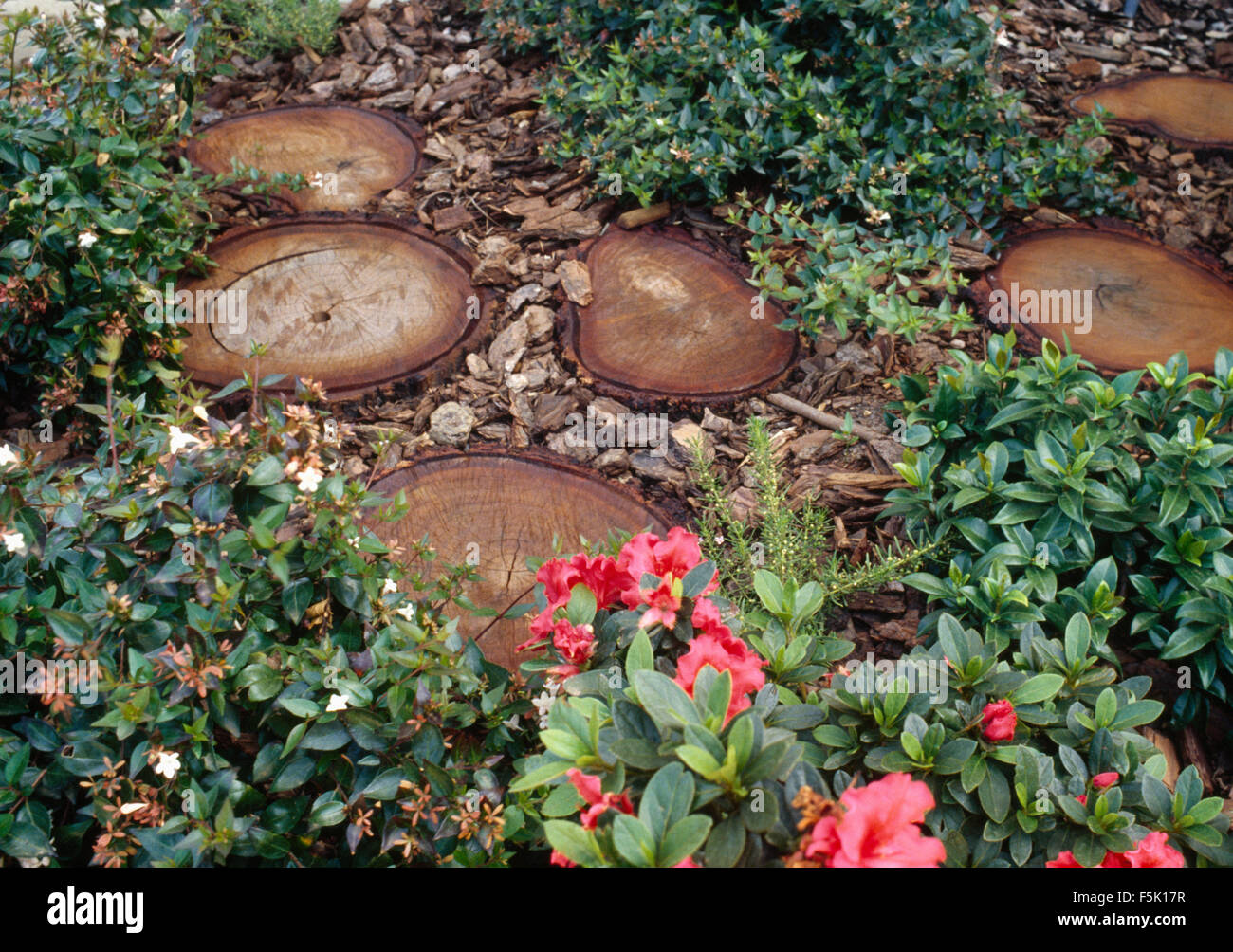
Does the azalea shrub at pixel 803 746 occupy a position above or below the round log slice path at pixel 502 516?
above

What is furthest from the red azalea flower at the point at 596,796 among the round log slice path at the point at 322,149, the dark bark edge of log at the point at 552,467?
the round log slice path at the point at 322,149

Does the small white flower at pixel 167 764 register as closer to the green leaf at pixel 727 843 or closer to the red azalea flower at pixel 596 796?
the red azalea flower at pixel 596 796

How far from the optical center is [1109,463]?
1987mm

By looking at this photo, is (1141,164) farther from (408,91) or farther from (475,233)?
(408,91)

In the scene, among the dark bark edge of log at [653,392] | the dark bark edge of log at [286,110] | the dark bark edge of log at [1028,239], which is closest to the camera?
the dark bark edge of log at [653,392]

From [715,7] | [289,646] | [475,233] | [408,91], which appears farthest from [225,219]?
[289,646]

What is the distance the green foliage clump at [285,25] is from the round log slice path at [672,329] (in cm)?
224

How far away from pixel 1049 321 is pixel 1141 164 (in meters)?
1.44

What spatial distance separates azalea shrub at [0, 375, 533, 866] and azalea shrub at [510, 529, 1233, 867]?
0.18 meters

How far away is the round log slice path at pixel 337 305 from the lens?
8.80ft

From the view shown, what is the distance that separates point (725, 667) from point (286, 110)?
12.1 ft

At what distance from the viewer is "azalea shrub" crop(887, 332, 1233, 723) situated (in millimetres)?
1843

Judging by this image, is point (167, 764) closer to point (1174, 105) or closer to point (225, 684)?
point (225, 684)

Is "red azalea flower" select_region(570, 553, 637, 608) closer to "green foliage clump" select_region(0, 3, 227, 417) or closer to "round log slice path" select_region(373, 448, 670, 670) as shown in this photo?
"round log slice path" select_region(373, 448, 670, 670)
